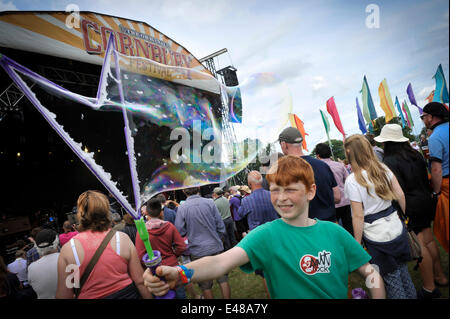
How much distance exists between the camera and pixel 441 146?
2.77 metres

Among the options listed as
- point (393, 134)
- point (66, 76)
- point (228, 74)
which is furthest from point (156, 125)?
point (228, 74)

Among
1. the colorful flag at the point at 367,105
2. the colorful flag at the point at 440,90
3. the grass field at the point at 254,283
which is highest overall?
the colorful flag at the point at 367,105

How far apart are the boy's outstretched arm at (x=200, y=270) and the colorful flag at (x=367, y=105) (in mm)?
13678

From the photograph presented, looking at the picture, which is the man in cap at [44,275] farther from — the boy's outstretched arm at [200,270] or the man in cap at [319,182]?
the man in cap at [319,182]

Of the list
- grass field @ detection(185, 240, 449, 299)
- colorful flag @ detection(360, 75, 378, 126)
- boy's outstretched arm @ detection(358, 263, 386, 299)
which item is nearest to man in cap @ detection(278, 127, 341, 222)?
boy's outstretched arm @ detection(358, 263, 386, 299)

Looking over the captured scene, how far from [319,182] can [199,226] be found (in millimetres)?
2054

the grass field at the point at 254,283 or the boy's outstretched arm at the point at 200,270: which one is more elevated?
the boy's outstretched arm at the point at 200,270

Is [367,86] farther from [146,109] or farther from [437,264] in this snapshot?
[146,109]

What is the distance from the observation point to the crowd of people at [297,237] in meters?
1.46

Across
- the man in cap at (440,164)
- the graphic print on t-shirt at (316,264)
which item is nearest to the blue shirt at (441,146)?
the man in cap at (440,164)

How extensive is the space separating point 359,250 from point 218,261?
3.06 feet

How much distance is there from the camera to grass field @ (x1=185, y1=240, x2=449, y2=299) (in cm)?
353

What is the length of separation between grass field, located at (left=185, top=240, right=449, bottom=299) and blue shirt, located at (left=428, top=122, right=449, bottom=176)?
163cm

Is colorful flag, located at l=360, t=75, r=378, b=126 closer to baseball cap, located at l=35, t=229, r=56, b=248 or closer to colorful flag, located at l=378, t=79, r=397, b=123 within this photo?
colorful flag, located at l=378, t=79, r=397, b=123
